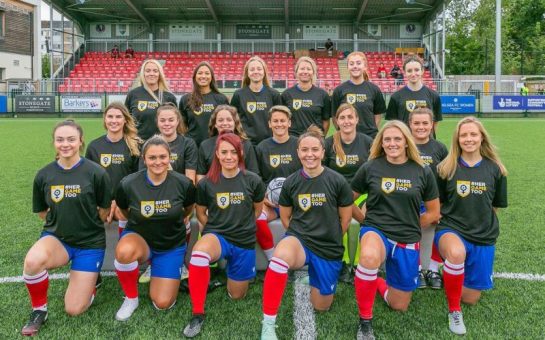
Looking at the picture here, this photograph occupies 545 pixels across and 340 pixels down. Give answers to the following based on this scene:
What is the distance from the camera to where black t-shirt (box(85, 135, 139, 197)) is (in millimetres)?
4004

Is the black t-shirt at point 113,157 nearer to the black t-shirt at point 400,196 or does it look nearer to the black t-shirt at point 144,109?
the black t-shirt at point 144,109

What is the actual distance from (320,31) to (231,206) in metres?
27.5

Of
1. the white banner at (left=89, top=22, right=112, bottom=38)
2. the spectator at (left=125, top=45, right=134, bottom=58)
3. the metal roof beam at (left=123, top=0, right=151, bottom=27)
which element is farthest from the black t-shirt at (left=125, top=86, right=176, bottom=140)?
the white banner at (left=89, top=22, right=112, bottom=38)

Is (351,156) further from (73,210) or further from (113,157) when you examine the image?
(73,210)

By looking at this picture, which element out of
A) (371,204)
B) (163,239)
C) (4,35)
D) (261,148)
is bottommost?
(163,239)

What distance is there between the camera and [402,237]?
10.4 feet

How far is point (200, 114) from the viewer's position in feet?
16.1

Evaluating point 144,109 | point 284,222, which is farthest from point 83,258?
point 144,109

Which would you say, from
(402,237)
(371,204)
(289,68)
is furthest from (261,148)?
(289,68)

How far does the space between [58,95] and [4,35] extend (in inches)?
821

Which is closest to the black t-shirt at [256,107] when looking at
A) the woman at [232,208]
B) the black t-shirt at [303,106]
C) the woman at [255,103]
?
the woman at [255,103]

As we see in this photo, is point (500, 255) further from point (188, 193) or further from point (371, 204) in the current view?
point (188, 193)

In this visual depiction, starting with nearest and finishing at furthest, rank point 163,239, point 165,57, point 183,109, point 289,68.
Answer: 1. point 163,239
2. point 183,109
3. point 289,68
4. point 165,57

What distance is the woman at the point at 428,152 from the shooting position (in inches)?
143
